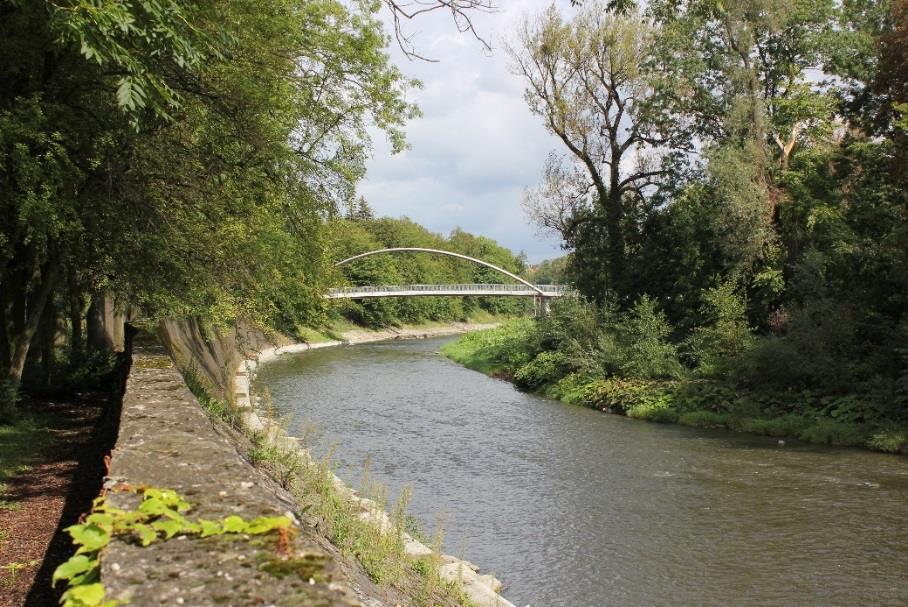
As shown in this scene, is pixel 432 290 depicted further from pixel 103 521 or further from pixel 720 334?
pixel 103 521

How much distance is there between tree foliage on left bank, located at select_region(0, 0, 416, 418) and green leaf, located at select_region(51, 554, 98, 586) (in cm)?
390

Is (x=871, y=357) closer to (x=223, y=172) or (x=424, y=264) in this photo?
(x=223, y=172)

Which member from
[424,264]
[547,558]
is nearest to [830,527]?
[547,558]

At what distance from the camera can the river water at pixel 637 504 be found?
866 centimetres

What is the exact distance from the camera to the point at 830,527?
10.5m

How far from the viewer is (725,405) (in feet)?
66.1

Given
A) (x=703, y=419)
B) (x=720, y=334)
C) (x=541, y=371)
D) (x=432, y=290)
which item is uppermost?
(x=432, y=290)

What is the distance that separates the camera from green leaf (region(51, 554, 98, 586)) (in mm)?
2387

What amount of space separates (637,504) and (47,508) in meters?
8.48

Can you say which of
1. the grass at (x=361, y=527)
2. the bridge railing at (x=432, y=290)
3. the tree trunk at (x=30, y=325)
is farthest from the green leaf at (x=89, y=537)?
the bridge railing at (x=432, y=290)

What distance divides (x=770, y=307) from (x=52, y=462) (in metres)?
21.3

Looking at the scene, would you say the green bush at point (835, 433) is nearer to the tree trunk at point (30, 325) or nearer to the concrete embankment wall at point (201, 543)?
the concrete embankment wall at point (201, 543)

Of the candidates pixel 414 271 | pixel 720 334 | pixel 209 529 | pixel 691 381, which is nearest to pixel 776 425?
pixel 691 381

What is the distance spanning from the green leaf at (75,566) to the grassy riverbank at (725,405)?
54.8 feet
